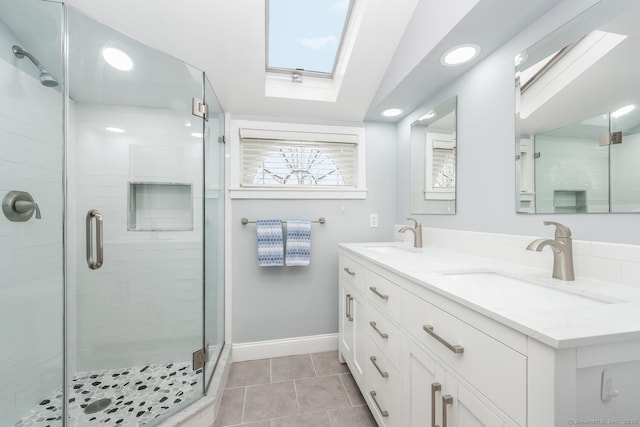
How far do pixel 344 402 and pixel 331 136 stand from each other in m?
1.87

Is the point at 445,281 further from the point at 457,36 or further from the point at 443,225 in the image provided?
the point at 457,36

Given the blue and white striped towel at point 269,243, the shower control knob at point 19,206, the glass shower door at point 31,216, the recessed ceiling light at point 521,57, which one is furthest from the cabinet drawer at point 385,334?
the shower control knob at point 19,206

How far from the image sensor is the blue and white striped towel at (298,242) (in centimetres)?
195

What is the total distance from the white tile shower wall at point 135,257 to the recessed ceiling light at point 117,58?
0.25m

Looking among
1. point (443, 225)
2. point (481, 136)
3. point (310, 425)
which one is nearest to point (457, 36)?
point (481, 136)

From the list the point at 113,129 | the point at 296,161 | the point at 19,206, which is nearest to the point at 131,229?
the point at 19,206

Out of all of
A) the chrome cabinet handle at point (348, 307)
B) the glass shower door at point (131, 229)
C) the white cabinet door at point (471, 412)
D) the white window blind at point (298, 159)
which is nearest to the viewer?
the white cabinet door at point (471, 412)

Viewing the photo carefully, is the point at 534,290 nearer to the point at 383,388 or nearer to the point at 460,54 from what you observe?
the point at 383,388

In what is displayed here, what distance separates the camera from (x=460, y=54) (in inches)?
50.8

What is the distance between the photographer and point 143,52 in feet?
4.58

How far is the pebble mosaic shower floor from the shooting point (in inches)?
47.6

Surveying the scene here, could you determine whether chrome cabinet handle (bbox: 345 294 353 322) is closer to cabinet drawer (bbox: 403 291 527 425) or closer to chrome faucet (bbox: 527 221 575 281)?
cabinet drawer (bbox: 403 291 527 425)

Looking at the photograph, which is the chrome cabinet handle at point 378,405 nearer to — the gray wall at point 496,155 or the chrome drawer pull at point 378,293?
the chrome drawer pull at point 378,293

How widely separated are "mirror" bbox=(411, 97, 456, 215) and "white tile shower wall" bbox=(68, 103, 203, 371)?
5.03ft
